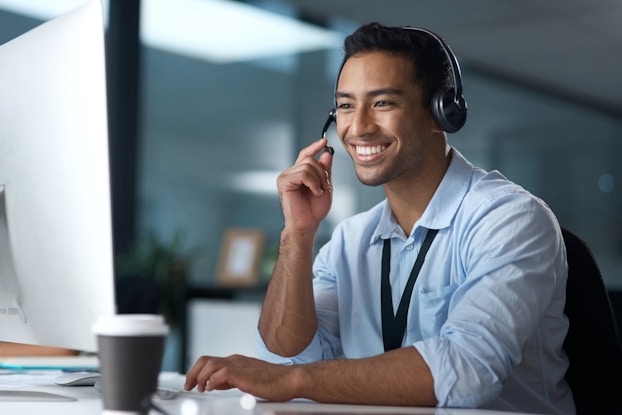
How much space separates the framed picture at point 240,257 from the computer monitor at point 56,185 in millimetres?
3899

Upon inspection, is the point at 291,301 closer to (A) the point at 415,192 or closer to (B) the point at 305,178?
(B) the point at 305,178

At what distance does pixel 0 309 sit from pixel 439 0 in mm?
4155

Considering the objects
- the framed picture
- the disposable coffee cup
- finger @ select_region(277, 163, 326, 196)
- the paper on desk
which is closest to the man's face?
finger @ select_region(277, 163, 326, 196)

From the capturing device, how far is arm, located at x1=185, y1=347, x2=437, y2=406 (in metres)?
1.28

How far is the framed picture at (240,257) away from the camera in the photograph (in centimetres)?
518

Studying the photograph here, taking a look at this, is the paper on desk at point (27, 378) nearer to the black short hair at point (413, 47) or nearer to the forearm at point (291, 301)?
the forearm at point (291, 301)

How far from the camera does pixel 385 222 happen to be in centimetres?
183

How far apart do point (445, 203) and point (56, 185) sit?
2.71 feet

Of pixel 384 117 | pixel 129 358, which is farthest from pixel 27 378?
pixel 384 117

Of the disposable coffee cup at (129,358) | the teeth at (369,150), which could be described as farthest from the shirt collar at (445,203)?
the disposable coffee cup at (129,358)

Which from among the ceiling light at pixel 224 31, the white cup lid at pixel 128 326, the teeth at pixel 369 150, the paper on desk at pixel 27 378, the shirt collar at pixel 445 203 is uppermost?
the ceiling light at pixel 224 31

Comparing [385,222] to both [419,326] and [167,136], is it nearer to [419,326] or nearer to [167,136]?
[419,326]

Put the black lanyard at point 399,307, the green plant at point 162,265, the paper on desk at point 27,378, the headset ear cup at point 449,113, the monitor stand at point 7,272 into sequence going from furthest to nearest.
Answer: the green plant at point 162,265 < the headset ear cup at point 449,113 < the black lanyard at point 399,307 < the paper on desk at point 27,378 < the monitor stand at point 7,272

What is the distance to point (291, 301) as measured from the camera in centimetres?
173
